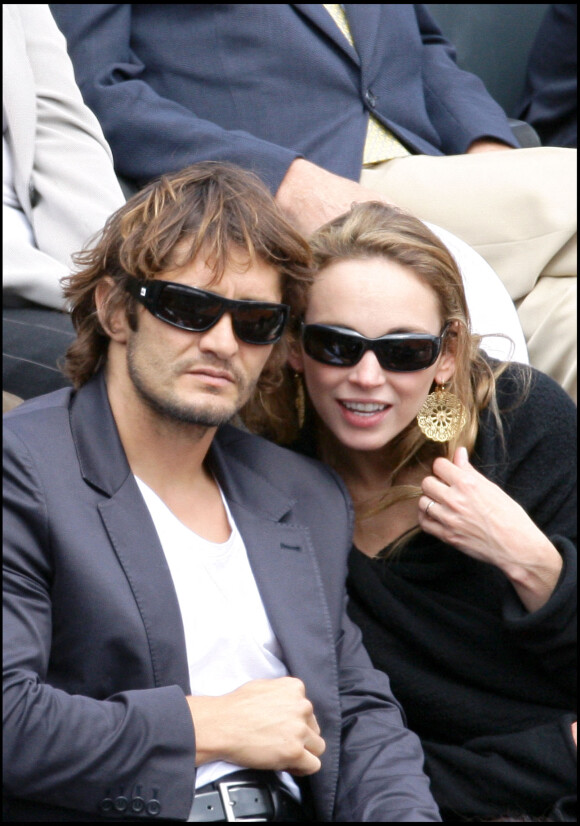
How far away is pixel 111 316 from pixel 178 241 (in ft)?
0.62

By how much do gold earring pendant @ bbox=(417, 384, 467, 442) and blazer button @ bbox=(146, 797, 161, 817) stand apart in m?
1.04

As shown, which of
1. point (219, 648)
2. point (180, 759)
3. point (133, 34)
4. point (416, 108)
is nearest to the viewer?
point (180, 759)

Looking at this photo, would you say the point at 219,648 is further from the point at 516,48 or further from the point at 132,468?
the point at 516,48

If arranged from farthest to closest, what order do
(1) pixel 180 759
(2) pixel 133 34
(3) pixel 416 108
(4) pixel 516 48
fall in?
1. (4) pixel 516 48
2. (3) pixel 416 108
3. (2) pixel 133 34
4. (1) pixel 180 759

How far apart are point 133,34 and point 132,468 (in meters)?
1.64

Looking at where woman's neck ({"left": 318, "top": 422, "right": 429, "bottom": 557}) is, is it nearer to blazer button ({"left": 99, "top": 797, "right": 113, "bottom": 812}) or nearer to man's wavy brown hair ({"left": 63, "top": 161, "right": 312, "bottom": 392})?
man's wavy brown hair ({"left": 63, "top": 161, "right": 312, "bottom": 392})

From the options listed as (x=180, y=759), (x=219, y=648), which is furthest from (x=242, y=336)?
(x=180, y=759)

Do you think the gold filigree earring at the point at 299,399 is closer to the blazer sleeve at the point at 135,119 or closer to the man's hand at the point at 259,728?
the blazer sleeve at the point at 135,119

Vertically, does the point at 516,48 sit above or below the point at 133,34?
below

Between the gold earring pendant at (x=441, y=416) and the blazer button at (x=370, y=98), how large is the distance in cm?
124

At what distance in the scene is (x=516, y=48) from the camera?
4523mm

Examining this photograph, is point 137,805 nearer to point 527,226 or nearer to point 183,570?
point 183,570

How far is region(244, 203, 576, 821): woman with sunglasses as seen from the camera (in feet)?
7.27

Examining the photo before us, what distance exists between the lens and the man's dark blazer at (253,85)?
284 centimetres
